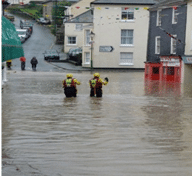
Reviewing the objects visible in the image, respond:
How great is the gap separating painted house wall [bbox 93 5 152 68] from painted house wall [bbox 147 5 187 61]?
11.1 metres

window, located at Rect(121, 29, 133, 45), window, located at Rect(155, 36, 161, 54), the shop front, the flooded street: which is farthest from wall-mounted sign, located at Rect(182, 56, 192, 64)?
window, located at Rect(121, 29, 133, 45)

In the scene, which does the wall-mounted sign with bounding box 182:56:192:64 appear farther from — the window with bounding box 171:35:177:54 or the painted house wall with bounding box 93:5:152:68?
the painted house wall with bounding box 93:5:152:68

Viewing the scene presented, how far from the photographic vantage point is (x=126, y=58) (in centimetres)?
5638

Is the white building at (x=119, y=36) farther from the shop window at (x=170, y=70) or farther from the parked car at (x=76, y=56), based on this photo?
the shop window at (x=170, y=70)

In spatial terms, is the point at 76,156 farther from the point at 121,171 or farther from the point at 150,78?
the point at 150,78

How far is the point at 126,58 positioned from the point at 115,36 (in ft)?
9.81

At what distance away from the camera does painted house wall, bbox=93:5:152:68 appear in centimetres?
5503

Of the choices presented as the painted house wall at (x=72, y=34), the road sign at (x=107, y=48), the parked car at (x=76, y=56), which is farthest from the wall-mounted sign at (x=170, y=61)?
the painted house wall at (x=72, y=34)

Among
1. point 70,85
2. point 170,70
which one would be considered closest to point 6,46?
point 70,85

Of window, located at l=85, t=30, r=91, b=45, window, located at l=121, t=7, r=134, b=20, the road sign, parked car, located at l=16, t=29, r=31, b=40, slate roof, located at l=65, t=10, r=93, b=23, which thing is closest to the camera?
window, located at l=121, t=7, r=134, b=20

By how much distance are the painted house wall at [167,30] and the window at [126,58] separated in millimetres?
11842

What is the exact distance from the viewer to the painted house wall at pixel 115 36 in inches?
2167

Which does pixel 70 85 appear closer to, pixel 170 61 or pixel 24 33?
pixel 170 61

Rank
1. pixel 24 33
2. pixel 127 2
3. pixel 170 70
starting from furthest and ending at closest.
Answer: pixel 24 33 → pixel 127 2 → pixel 170 70
